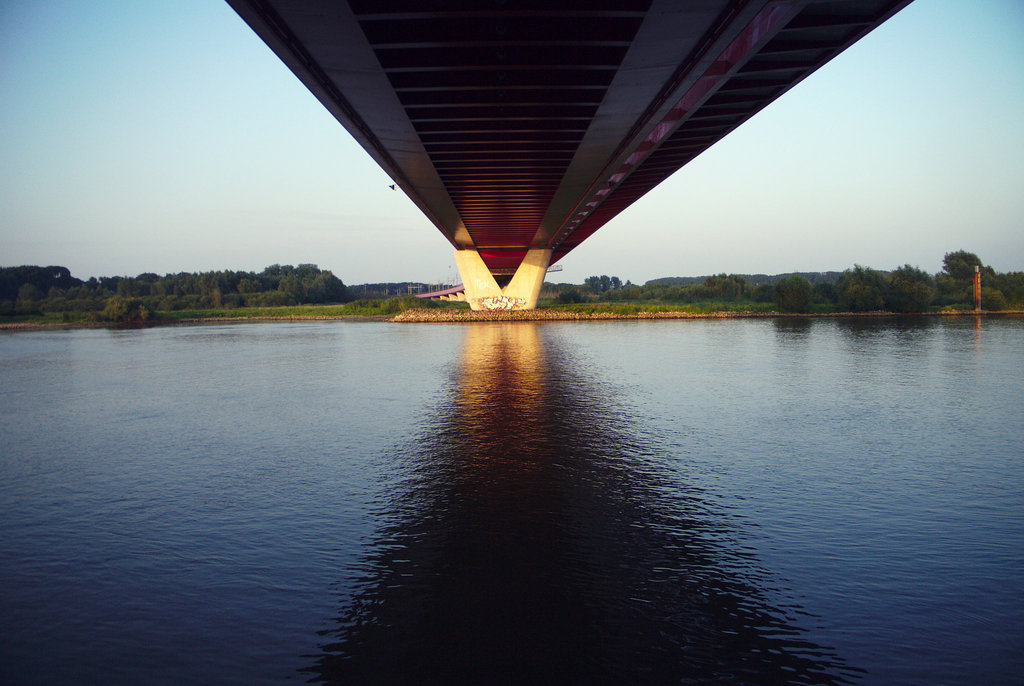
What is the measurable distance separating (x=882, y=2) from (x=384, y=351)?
29778mm

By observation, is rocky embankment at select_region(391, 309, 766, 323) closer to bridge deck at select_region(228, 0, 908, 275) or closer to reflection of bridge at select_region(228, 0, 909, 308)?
reflection of bridge at select_region(228, 0, 909, 308)

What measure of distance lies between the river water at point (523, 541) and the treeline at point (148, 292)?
96.0 meters

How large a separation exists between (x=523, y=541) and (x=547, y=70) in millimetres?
11518

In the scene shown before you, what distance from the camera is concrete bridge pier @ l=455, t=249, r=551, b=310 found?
2544 inches

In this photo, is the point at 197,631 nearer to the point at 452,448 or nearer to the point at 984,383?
the point at 452,448

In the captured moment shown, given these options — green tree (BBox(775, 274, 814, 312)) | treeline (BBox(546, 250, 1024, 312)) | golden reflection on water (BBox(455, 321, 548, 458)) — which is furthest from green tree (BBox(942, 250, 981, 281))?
golden reflection on water (BBox(455, 321, 548, 458))

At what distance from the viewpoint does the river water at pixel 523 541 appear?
5586 mm

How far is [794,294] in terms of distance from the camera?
274ft

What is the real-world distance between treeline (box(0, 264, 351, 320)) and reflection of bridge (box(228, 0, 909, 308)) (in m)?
91.9

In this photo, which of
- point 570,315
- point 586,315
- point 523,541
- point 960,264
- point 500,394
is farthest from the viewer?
point 960,264

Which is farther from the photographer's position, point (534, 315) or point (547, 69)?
point (534, 315)

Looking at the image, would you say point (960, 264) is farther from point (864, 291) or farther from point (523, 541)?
point (523, 541)

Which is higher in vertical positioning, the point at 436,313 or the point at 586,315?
the point at 436,313

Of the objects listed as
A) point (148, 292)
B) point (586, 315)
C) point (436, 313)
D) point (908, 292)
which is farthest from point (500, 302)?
point (148, 292)
